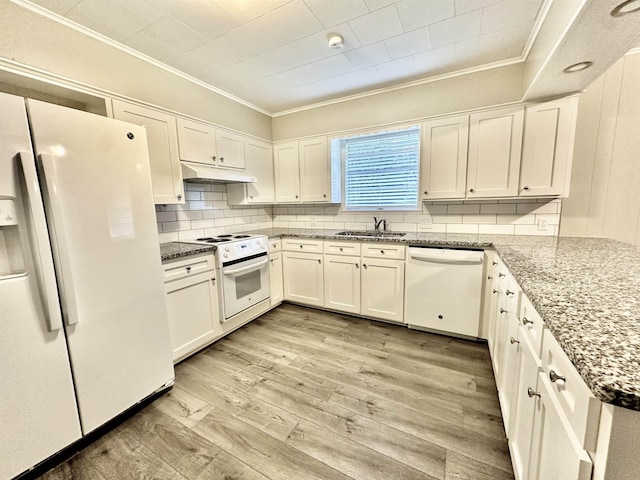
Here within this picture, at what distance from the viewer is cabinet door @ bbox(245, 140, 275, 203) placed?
10.7ft

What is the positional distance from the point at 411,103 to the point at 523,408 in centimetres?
283

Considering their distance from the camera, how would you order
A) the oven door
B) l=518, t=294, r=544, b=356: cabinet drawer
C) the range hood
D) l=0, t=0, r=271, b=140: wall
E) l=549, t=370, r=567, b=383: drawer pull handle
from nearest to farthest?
l=549, t=370, r=567, b=383: drawer pull handle
l=518, t=294, r=544, b=356: cabinet drawer
l=0, t=0, r=271, b=140: wall
the range hood
the oven door

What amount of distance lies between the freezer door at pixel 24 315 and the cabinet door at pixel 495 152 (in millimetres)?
3116

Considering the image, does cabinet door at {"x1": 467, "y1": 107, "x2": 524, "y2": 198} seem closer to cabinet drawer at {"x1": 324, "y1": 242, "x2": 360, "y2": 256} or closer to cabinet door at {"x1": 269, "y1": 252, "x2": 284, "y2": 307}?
cabinet drawer at {"x1": 324, "y1": 242, "x2": 360, "y2": 256}

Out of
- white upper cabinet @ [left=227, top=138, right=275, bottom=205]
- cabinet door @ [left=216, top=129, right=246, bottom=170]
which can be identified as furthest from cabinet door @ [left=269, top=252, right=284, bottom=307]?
cabinet door @ [left=216, top=129, right=246, bottom=170]

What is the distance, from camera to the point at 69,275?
1.34m

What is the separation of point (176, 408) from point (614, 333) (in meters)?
2.19

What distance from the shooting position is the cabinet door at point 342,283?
293 centimetres

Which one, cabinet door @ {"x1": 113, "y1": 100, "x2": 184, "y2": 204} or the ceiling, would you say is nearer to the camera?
the ceiling

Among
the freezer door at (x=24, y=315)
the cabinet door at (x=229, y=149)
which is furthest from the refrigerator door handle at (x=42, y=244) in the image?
the cabinet door at (x=229, y=149)

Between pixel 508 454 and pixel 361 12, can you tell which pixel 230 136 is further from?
pixel 508 454

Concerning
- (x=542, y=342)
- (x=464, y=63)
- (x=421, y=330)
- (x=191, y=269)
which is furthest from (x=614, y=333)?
(x=464, y=63)

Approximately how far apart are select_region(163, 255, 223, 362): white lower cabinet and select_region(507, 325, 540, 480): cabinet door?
2.23m

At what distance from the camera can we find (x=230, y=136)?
3.00m
